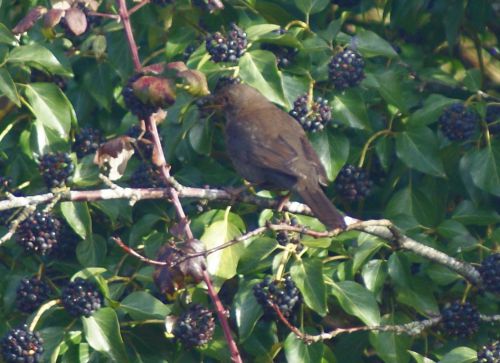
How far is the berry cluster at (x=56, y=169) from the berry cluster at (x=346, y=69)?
1167 millimetres

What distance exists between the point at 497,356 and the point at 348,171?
1.13 m

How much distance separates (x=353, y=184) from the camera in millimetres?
4934

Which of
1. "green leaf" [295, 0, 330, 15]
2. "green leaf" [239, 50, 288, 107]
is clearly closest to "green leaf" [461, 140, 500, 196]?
"green leaf" [239, 50, 288, 107]

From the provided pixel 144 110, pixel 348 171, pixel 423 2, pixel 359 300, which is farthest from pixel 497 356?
pixel 423 2

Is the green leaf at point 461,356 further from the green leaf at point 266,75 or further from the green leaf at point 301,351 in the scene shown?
the green leaf at point 266,75

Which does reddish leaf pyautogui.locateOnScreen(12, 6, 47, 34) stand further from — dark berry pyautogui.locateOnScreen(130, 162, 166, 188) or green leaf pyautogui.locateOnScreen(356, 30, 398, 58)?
green leaf pyautogui.locateOnScreen(356, 30, 398, 58)

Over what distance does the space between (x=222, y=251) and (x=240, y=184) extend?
2.31ft

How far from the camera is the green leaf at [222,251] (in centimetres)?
446

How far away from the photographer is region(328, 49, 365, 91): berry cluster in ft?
16.0

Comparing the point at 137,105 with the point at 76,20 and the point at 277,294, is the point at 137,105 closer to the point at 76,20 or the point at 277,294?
the point at 76,20

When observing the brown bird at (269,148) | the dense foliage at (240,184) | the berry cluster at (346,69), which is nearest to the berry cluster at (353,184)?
the dense foliage at (240,184)

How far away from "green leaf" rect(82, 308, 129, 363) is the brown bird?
88cm

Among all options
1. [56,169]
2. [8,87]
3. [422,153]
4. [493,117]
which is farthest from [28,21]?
[493,117]

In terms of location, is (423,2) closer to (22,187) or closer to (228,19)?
(228,19)
